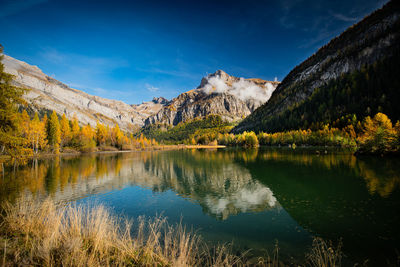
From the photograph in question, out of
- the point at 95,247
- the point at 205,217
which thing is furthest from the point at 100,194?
the point at 95,247

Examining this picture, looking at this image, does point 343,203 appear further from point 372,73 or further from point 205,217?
point 372,73

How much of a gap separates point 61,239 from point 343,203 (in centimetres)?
2176

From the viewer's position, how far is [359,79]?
466ft

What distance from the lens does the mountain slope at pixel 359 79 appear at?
118m

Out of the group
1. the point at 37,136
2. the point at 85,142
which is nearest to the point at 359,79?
the point at 85,142

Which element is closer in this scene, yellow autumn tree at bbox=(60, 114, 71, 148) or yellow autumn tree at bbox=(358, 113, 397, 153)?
yellow autumn tree at bbox=(358, 113, 397, 153)

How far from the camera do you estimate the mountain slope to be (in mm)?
118375

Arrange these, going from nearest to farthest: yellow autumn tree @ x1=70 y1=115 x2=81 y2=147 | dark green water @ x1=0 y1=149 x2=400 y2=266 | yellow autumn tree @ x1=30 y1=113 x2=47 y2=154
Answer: dark green water @ x1=0 y1=149 x2=400 y2=266 < yellow autumn tree @ x1=30 y1=113 x2=47 y2=154 < yellow autumn tree @ x1=70 y1=115 x2=81 y2=147

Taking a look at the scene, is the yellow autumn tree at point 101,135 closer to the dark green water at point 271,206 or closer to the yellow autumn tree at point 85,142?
the yellow autumn tree at point 85,142

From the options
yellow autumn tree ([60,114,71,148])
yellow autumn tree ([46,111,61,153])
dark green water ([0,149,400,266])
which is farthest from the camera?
yellow autumn tree ([60,114,71,148])

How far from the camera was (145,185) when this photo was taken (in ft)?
93.0

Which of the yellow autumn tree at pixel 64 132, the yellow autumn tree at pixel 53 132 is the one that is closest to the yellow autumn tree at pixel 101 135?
the yellow autumn tree at pixel 64 132

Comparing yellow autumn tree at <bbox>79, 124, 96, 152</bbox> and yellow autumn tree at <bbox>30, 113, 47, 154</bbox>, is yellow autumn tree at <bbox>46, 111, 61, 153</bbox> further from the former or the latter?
yellow autumn tree at <bbox>79, 124, 96, 152</bbox>

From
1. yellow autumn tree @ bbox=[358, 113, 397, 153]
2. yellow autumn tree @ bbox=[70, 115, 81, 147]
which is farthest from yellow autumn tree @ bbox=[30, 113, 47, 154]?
yellow autumn tree @ bbox=[358, 113, 397, 153]
